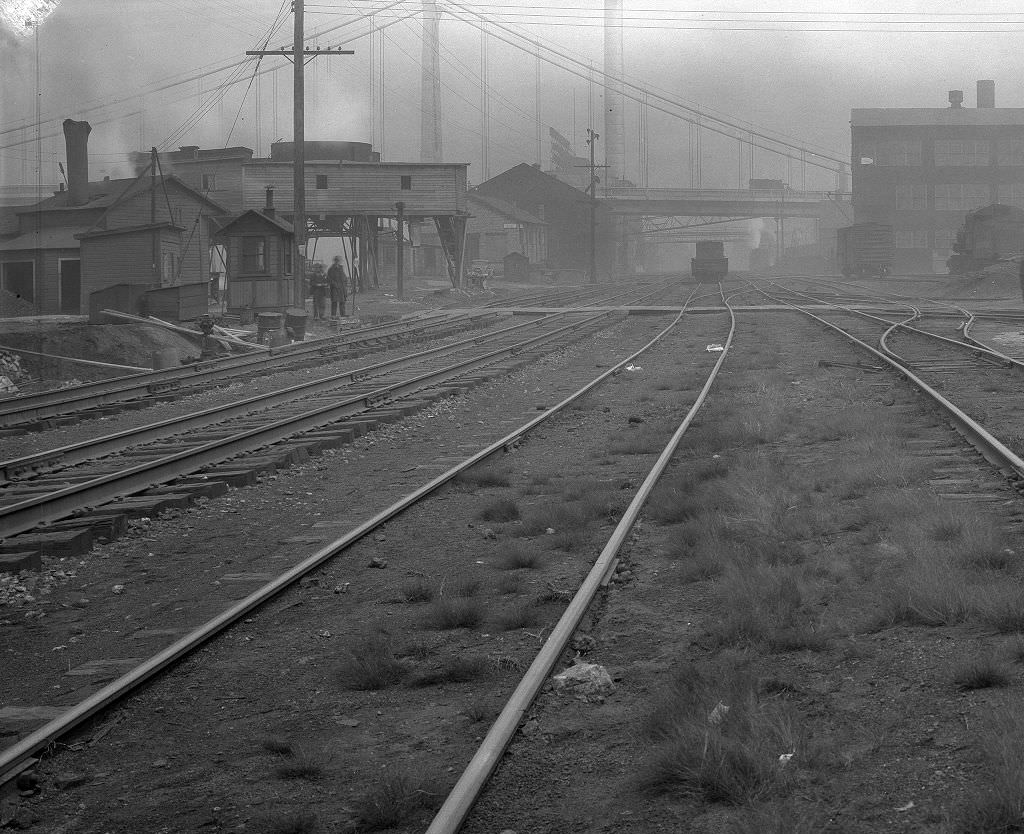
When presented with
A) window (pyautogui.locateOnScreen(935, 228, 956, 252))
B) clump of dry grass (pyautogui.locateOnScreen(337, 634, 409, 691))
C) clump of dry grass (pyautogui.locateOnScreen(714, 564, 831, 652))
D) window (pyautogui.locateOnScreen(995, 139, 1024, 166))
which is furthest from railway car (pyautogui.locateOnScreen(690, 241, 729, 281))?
clump of dry grass (pyautogui.locateOnScreen(337, 634, 409, 691))

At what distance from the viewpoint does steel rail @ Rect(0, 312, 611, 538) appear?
7.95 meters

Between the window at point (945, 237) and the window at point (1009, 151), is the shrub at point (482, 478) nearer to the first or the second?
the window at point (945, 237)

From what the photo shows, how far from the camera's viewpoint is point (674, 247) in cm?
17662

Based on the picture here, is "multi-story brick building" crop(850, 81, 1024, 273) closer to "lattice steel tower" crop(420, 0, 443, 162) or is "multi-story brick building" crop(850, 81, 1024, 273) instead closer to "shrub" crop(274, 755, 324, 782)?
"lattice steel tower" crop(420, 0, 443, 162)

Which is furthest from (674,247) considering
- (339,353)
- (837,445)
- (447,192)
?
(837,445)

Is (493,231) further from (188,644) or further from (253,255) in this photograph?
(188,644)

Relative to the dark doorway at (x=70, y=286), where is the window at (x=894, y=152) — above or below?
above

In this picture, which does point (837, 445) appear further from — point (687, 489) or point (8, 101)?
point (8, 101)

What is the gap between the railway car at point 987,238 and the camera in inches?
2322

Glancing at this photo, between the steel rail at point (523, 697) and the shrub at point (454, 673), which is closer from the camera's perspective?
the steel rail at point (523, 697)

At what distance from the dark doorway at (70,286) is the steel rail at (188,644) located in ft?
114

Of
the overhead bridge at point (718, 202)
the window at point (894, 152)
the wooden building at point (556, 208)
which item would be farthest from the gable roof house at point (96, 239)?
the window at point (894, 152)

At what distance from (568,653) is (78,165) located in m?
50.5

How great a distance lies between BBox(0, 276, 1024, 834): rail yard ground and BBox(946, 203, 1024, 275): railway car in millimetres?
53821
